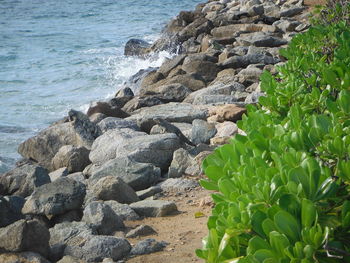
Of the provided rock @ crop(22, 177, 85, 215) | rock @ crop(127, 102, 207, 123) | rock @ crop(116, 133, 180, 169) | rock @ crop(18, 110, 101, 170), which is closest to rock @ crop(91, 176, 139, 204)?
rock @ crop(22, 177, 85, 215)

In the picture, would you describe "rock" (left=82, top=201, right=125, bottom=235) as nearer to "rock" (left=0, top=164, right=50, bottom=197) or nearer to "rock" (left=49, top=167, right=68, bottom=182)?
"rock" (left=0, top=164, right=50, bottom=197)

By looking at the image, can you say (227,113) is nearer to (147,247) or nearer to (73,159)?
(73,159)

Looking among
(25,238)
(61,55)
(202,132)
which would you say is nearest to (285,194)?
(25,238)

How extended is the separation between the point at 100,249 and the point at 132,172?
1.87 metres

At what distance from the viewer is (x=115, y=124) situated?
782cm

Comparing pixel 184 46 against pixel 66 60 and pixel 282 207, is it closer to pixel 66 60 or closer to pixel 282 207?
pixel 66 60

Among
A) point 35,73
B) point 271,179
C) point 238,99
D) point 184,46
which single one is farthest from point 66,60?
point 271,179

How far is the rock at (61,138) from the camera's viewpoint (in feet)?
25.3

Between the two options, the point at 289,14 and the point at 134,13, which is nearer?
the point at 289,14

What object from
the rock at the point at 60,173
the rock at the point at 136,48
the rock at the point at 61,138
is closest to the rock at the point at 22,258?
the rock at the point at 60,173

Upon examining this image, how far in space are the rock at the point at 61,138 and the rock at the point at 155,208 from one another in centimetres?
278

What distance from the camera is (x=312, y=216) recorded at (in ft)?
4.91

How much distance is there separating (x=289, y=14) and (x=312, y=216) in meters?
15.9

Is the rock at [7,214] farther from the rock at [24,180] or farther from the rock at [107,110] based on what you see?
the rock at [107,110]
